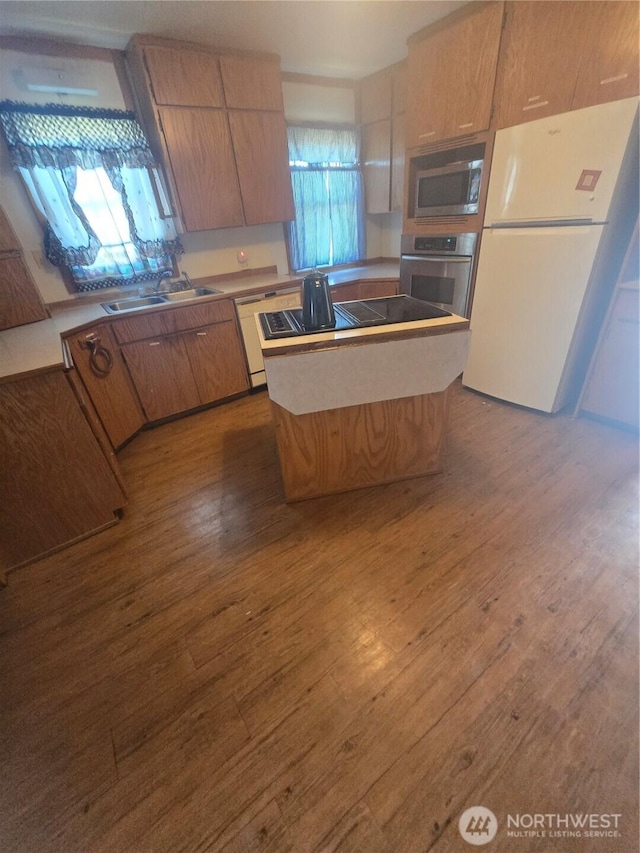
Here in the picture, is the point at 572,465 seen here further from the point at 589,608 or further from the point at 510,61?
the point at 510,61

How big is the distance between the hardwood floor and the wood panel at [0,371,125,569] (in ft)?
0.42

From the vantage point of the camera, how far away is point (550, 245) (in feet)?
6.49

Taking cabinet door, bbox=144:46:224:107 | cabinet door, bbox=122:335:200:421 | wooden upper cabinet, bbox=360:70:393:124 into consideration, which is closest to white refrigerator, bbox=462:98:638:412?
wooden upper cabinet, bbox=360:70:393:124

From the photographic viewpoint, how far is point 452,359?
1541 mm

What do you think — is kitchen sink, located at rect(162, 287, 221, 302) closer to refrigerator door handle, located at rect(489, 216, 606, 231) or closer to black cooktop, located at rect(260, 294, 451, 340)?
black cooktop, located at rect(260, 294, 451, 340)

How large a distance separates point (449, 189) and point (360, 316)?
1526mm

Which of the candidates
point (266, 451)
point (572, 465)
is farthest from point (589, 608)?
point (266, 451)

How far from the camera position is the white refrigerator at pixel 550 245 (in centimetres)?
171

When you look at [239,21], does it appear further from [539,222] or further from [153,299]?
[539,222]

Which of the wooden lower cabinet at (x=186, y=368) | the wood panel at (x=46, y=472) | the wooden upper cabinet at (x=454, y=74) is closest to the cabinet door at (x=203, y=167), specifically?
the wooden lower cabinet at (x=186, y=368)

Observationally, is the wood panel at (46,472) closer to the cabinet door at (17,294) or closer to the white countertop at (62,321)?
the white countertop at (62,321)

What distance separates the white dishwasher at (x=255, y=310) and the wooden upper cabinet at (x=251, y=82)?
1.34 m

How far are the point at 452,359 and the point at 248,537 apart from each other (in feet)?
4.22

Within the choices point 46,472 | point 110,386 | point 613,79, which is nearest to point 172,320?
point 110,386
